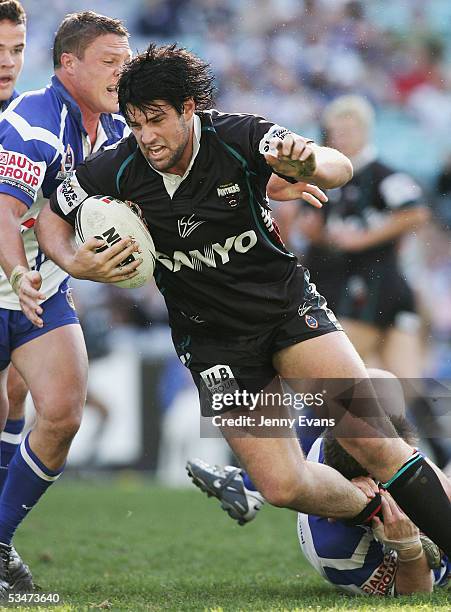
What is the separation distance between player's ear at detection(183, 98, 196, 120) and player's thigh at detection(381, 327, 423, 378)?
535 cm

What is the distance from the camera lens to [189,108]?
168 inches

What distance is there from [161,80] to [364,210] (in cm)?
510

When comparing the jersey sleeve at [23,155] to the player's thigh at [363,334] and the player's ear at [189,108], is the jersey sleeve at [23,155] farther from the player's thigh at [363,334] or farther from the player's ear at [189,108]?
the player's thigh at [363,334]

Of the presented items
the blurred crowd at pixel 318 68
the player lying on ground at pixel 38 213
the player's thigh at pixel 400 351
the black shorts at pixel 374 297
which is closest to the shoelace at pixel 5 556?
the player lying on ground at pixel 38 213

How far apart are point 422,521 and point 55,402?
172cm

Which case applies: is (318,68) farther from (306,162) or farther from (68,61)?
(306,162)

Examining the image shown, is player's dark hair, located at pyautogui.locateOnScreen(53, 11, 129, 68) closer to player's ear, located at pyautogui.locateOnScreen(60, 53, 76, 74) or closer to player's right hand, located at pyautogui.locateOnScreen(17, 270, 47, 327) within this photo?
player's ear, located at pyautogui.locateOnScreen(60, 53, 76, 74)

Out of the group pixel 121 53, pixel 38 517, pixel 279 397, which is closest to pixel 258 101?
pixel 38 517

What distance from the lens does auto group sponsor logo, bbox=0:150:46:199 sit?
464 cm

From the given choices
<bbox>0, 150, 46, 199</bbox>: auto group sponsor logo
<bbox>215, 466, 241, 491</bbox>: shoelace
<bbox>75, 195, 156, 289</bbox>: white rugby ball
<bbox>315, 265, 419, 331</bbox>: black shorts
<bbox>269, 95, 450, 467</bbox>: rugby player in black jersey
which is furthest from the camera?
<bbox>315, 265, 419, 331</bbox>: black shorts

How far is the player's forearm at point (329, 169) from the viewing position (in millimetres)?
4012

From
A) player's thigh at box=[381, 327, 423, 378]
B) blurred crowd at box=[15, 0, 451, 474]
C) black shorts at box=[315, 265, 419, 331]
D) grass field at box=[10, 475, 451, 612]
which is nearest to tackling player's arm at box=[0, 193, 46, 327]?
grass field at box=[10, 475, 451, 612]

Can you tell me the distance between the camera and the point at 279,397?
15.0ft

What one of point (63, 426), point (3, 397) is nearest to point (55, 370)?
point (63, 426)
